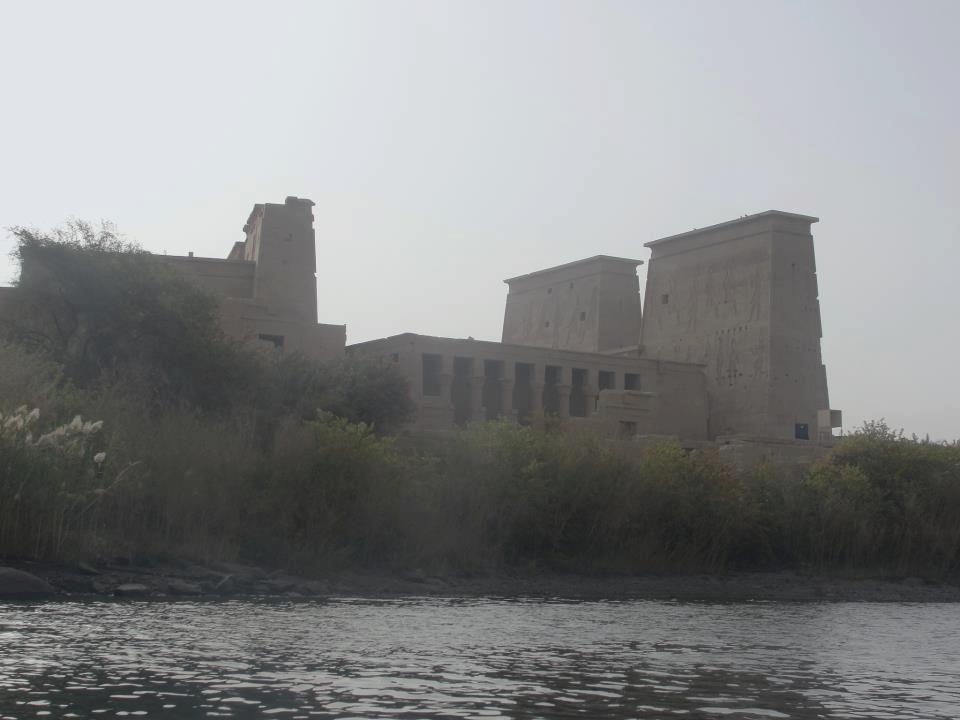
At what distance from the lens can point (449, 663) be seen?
13.2 metres

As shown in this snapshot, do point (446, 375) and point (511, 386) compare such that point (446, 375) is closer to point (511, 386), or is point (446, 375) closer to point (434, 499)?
point (511, 386)

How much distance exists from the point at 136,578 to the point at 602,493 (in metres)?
11.9

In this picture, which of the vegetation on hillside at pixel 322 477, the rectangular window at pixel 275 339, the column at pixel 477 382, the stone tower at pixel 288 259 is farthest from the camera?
the column at pixel 477 382

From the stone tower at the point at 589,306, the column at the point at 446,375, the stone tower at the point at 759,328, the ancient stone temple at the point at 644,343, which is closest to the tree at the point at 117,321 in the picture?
the ancient stone temple at the point at 644,343

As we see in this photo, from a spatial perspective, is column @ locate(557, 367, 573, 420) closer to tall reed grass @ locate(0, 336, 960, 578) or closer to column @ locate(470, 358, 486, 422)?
column @ locate(470, 358, 486, 422)

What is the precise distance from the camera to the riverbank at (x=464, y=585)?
64.1ft

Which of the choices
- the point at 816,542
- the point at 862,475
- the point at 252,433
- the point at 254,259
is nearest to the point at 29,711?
the point at 252,433

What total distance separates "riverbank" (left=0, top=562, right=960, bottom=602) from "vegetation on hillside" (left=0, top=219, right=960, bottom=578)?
1.87ft

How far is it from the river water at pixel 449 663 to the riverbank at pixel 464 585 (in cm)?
144

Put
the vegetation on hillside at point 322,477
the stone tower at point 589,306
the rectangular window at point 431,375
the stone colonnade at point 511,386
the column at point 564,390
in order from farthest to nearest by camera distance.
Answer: the stone tower at point 589,306
the column at point 564,390
the rectangular window at point 431,375
the stone colonnade at point 511,386
the vegetation on hillside at point 322,477

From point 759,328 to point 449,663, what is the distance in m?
42.2

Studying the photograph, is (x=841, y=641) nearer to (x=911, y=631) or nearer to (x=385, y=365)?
(x=911, y=631)

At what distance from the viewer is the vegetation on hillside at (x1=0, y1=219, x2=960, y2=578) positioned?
72.6 feet

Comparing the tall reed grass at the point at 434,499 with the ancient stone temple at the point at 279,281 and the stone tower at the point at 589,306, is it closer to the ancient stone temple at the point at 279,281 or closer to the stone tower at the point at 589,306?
the ancient stone temple at the point at 279,281
